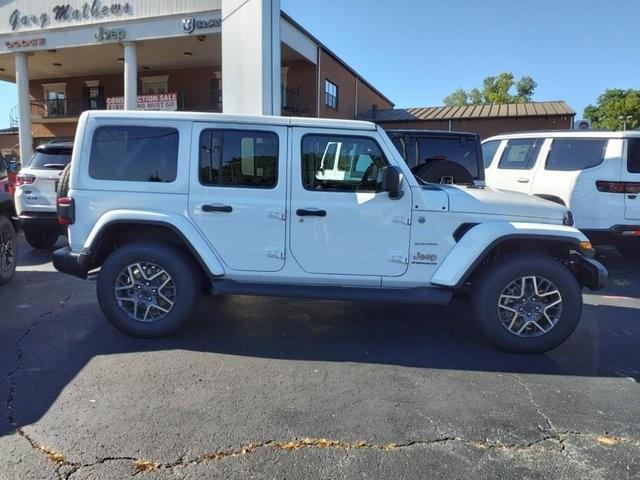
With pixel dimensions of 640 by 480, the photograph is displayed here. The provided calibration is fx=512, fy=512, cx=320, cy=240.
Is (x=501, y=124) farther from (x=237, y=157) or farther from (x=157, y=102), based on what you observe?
(x=237, y=157)

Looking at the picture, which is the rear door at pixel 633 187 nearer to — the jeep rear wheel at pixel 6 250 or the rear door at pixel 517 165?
the rear door at pixel 517 165

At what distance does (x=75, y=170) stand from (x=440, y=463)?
3801mm

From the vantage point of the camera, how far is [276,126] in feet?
14.8

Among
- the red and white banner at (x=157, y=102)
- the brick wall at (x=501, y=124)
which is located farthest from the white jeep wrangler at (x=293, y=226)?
the brick wall at (x=501, y=124)

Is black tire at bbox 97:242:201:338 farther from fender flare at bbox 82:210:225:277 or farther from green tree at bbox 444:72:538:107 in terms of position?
green tree at bbox 444:72:538:107

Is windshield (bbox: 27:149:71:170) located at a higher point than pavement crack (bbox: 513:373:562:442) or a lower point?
higher

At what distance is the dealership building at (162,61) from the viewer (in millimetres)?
10461

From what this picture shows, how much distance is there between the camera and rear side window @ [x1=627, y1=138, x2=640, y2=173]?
290 inches

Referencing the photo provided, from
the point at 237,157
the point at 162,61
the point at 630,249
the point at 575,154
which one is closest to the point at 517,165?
the point at 575,154

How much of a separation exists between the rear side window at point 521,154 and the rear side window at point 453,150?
4.19 ft

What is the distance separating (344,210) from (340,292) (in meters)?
0.72

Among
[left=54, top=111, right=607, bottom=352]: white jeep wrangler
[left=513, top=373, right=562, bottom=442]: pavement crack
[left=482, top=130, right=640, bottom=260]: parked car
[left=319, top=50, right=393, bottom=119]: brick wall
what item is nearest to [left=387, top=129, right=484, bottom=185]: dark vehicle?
[left=482, top=130, right=640, bottom=260]: parked car

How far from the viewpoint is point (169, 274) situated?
4.54 meters

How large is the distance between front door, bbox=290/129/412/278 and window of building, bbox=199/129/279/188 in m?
0.25
